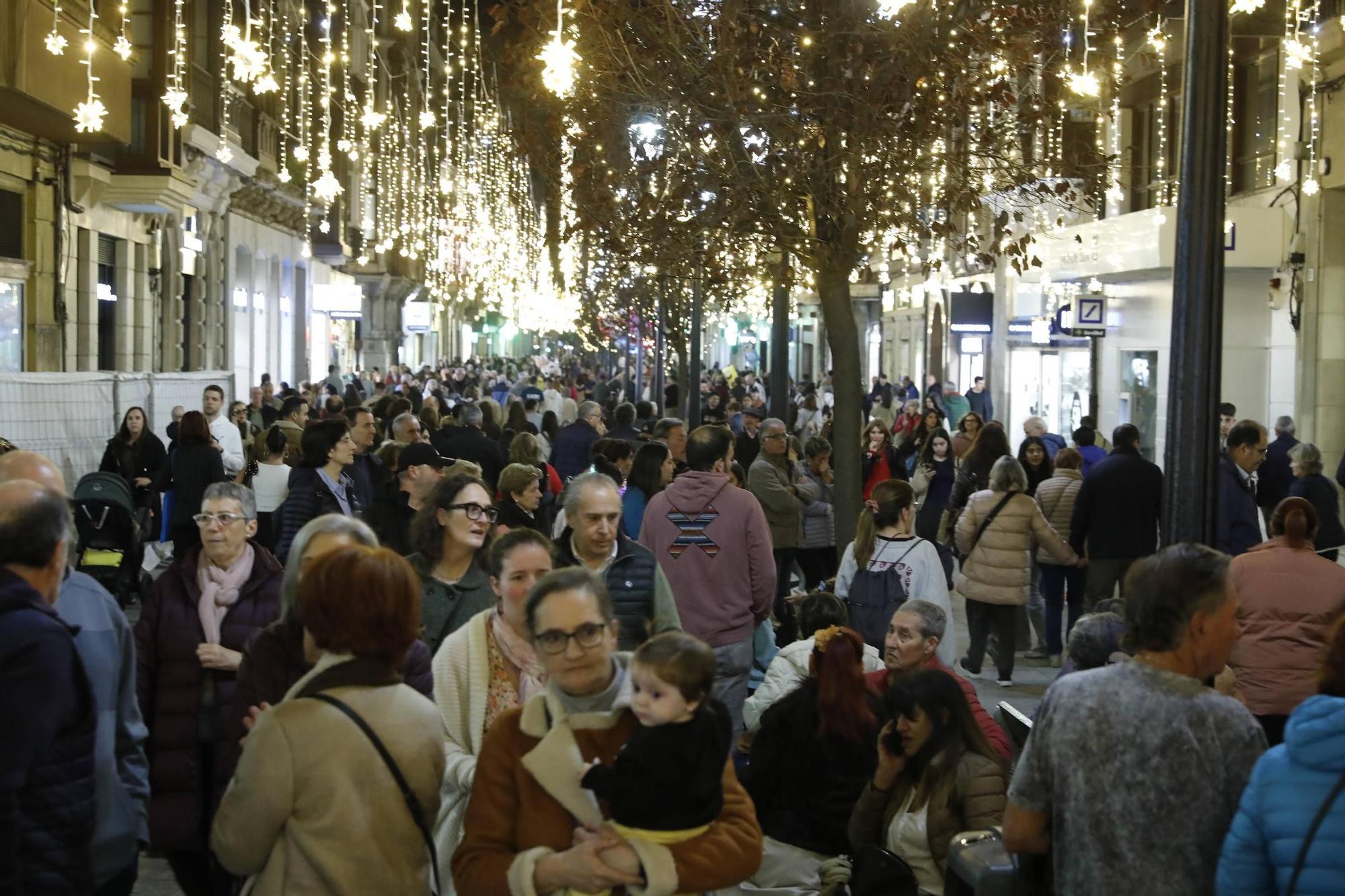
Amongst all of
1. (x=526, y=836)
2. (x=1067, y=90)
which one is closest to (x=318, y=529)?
(x=526, y=836)

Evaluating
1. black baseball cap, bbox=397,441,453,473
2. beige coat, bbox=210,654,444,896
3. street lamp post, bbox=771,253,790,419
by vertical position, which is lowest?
beige coat, bbox=210,654,444,896

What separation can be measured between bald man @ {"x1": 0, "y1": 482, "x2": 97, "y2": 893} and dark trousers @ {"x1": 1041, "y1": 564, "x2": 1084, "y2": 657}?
962 centimetres

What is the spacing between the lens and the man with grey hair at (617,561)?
264 inches

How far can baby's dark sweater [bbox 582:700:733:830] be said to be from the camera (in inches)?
147

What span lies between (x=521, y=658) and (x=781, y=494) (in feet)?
26.0

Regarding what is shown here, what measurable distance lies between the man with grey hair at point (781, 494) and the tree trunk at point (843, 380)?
0.32 meters

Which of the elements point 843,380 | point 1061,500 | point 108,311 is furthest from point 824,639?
point 108,311

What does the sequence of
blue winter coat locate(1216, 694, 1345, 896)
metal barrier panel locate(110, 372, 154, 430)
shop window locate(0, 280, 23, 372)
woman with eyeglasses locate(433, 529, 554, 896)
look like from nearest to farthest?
blue winter coat locate(1216, 694, 1345, 896), woman with eyeglasses locate(433, 529, 554, 896), metal barrier panel locate(110, 372, 154, 430), shop window locate(0, 280, 23, 372)

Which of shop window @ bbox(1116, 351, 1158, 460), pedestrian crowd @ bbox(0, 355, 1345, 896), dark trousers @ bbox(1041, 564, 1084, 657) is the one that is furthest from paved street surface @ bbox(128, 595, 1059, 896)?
shop window @ bbox(1116, 351, 1158, 460)

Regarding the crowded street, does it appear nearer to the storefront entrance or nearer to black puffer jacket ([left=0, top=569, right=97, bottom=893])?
black puffer jacket ([left=0, top=569, right=97, bottom=893])

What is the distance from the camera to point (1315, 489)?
41.6 feet

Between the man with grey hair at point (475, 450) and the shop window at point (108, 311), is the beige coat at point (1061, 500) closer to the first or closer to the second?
the man with grey hair at point (475, 450)

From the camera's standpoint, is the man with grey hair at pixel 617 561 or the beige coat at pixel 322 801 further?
the man with grey hair at pixel 617 561

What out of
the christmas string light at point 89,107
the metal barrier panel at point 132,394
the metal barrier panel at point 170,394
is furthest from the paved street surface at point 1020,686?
the christmas string light at point 89,107
